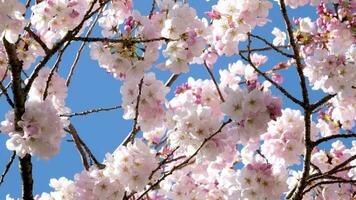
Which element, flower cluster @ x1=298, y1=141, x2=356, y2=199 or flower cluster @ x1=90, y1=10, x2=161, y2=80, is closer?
flower cluster @ x1=90, y1=10, x2=161, y2=80

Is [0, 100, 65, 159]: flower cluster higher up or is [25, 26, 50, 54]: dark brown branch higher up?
[25, 26, 50, 54]: dark brown branch

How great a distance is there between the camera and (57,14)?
13.0 ft

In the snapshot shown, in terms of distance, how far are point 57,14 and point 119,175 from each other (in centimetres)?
106

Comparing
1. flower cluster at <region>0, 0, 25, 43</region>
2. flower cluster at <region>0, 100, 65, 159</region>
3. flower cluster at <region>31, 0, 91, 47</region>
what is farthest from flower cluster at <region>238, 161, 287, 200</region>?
flower cluster at <region>0, 0, 25, 43</region>

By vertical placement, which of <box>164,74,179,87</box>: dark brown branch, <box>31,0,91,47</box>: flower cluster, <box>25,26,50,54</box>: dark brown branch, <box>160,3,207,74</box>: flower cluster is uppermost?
<box>164,74,179,87</box>: dark brown branch

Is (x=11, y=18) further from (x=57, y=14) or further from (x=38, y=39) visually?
(x=57, y=14)

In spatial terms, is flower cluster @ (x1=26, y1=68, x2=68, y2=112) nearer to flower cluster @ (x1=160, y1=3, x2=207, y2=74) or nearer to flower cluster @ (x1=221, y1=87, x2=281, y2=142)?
flower cluster @ (x1=160, y1=3, x2=207, y2=74)

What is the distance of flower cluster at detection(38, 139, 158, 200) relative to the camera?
12.6 ft

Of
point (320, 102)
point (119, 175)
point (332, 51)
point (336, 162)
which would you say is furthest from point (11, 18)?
point (336, 162)

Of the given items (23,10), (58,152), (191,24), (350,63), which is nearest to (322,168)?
(350,63)

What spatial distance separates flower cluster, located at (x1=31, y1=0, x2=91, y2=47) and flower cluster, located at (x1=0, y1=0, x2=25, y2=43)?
0.71 meters

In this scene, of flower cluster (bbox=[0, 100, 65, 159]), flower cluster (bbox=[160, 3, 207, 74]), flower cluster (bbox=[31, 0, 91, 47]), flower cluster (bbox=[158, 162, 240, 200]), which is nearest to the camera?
flower cluster (bbox=[0, 100, 65, 159])

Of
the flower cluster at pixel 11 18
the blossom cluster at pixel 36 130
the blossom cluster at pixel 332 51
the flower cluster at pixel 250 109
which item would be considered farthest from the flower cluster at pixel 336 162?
the flower cluster at pixel 11 18

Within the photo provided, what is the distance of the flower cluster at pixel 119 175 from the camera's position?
3828 mm
